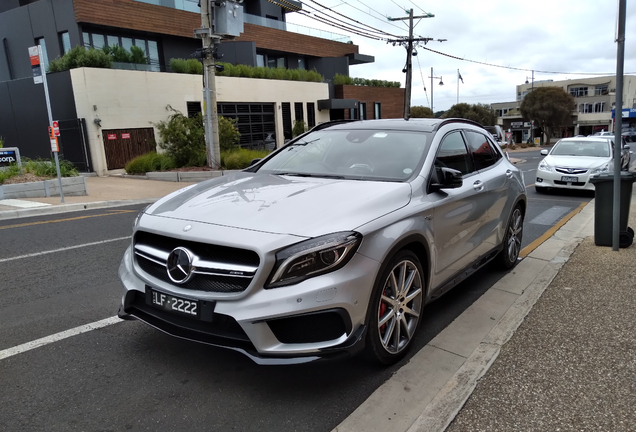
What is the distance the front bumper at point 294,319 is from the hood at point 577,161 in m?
12.0

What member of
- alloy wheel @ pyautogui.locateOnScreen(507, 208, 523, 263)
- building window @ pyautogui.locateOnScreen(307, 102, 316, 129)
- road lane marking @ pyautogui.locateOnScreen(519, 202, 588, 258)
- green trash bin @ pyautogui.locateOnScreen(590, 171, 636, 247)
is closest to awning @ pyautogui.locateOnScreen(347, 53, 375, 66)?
building window @ pyautogui.locateOnScreen(307, 102, 316, 129)

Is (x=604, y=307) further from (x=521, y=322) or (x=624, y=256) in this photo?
(x=624, y=256)

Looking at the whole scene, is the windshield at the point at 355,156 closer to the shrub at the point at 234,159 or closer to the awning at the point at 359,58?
the shrub at the point at 234,159

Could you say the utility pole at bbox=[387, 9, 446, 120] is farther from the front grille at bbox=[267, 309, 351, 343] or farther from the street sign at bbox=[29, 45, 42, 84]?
the front grille at bbox=[267, 309, 351, 343]

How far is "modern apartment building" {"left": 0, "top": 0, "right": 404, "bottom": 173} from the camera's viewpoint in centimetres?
2030

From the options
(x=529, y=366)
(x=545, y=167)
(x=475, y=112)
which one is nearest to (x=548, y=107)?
(x=475, y=112)

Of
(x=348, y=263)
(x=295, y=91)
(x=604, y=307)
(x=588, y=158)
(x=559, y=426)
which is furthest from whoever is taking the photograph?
(x=295, y=91)

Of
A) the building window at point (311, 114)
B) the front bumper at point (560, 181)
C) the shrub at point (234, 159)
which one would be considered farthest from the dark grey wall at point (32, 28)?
the front bumper at point (560, 181)

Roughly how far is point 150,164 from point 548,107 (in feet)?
204

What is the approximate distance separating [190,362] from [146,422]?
69 centimetres

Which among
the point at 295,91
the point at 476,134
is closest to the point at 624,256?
the point at 476,134

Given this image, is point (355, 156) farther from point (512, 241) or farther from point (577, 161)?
point (577, 161)

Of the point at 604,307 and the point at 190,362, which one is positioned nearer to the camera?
the point at 190,362

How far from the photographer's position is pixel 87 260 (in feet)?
20.3
